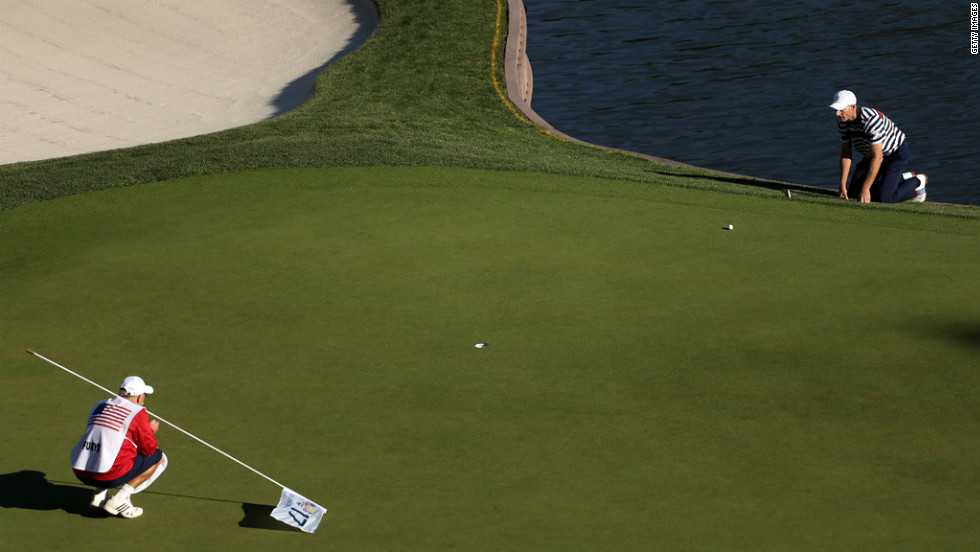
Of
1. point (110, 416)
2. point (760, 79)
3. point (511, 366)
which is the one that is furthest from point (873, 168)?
point (760, 79)

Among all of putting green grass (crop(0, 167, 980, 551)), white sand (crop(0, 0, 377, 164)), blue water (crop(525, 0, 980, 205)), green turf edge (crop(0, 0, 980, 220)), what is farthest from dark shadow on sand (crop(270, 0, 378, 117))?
putting green grass (crop(0, 167, 980, 551))

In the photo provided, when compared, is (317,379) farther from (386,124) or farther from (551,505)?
(386,124)

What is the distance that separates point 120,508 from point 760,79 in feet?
71.3

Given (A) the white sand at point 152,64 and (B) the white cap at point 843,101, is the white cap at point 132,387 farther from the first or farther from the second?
(A) the white sand at point 152,64

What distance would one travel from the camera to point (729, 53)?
26859 millimetres

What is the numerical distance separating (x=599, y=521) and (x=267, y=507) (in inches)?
65.6

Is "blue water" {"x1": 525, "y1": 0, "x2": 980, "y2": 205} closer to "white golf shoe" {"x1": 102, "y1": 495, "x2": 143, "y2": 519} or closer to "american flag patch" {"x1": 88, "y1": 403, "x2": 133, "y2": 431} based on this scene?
"american flag patch" {"x1": 88, "y1": 403, "x2": 133, "y2": 431}

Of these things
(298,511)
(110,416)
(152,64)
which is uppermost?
(152,64)

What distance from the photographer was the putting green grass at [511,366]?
5266 millimetres

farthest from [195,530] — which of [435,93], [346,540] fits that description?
[435,93]

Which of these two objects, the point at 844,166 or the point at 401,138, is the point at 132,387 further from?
the point at 844,166

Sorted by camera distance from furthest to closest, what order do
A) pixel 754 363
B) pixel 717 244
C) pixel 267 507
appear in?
pixel 717 244
pixel 754 363
pixel 267 507

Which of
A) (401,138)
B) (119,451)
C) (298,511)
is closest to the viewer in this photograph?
(298,511)

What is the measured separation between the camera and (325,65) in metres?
19.5
